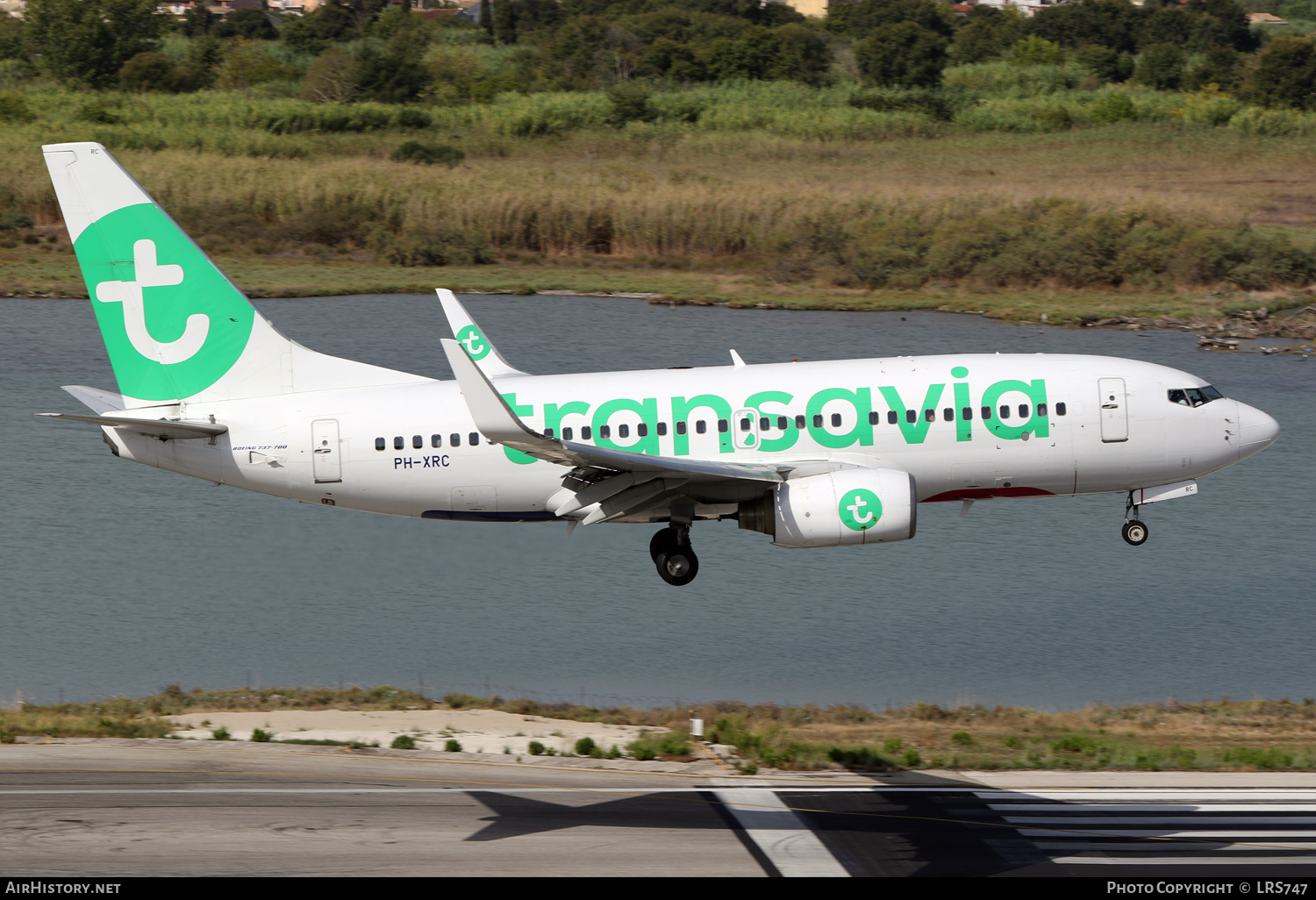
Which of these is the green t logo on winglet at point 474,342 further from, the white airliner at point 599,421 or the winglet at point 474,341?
the white airliner at point 599,421

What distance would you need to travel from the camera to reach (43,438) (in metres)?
61.9

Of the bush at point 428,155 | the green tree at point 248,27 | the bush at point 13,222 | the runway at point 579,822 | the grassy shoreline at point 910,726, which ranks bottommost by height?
the grassy shoreline at point 910,726

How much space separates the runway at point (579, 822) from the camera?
25.4 metres

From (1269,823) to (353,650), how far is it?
27.0 m

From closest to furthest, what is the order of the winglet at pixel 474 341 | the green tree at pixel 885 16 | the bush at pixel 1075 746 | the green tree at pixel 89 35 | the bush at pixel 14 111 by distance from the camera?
1. the bush at pixel 1075 746
2. the winglet at pixel 474 341
3. the bush at pixel 14 111
4. the green tree at pixel 89 35
5. the green tree at pixel 885 16

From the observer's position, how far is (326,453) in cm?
3628

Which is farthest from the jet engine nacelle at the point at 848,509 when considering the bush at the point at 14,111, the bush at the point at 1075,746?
the bush at the point at 14,111

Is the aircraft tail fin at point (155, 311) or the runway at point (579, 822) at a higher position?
the aircraft tail fin at point (155, 311)

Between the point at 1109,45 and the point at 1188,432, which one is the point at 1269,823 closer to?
the point at 1188,432

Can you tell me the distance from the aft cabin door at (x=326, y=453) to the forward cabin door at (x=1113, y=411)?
17805mm

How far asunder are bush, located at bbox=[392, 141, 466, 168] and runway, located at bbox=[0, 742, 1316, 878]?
79.7m

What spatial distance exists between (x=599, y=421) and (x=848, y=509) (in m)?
6.08

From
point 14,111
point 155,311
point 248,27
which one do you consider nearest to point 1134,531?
point 155,311

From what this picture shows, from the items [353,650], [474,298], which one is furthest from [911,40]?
[353,650]
